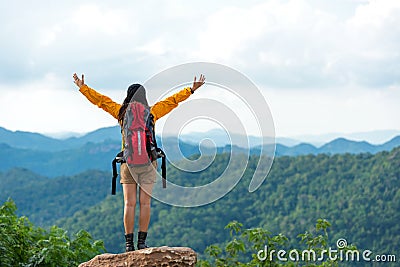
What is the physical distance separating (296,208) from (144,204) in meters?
40.0

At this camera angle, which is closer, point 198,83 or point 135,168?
point 135,168

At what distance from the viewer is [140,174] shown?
17.6 ft

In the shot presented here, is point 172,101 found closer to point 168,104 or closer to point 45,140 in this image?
point 168,104

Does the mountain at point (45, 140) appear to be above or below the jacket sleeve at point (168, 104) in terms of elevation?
above

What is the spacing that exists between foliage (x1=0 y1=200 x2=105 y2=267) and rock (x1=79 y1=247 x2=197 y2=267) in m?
1.99

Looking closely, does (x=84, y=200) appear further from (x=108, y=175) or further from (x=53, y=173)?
(x=53, y=173)

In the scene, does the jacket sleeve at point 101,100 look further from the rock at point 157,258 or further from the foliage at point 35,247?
the foliage at point 35,247

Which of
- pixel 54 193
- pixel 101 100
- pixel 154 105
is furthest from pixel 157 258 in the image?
pixel 54 193

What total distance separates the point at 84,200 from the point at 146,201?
2421 inches

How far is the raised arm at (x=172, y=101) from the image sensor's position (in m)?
5.41

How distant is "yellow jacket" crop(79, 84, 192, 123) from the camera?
17.7 feet

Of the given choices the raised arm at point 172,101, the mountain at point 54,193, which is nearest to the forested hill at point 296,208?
the mountain at point 54,193

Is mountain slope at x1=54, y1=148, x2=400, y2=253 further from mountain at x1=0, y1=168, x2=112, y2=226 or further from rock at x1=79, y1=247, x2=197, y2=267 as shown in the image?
rock at x1=79, y1=247, x2=197, y2=267

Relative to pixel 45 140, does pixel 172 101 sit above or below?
below
